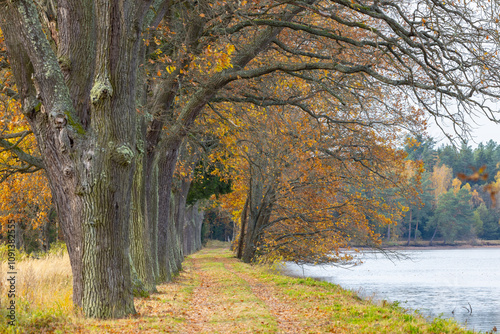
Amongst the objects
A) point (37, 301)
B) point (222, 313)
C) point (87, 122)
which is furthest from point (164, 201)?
point (87, 122)

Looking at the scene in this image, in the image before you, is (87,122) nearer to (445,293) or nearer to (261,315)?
(261,315)

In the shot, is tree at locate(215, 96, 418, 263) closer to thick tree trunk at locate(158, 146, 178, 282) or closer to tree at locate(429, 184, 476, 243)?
thick tree trunk at locate(158, 146, 178, 282)

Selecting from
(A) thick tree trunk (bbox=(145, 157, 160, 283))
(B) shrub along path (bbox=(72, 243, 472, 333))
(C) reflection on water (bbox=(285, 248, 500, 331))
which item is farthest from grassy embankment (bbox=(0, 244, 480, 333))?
(C) reflection on water (bbox=(285, 248, 500, 331))

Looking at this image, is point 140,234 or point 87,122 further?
point 140,234

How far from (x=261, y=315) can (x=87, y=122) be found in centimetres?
471

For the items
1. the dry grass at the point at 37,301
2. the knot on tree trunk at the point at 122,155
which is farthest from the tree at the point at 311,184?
the dry grass at the point at 37,301

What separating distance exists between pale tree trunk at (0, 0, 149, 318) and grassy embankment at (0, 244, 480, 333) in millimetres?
716

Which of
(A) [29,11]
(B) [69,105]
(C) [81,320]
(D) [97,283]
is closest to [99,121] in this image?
(B) [69,105]

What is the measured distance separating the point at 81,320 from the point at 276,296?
578 cm

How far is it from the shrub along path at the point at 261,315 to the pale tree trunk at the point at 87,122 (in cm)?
94

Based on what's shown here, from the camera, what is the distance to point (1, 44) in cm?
1036

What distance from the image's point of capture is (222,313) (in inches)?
379

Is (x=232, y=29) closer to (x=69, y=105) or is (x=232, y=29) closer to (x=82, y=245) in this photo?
(x=69, y=105)

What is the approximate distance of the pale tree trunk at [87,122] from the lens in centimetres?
771
